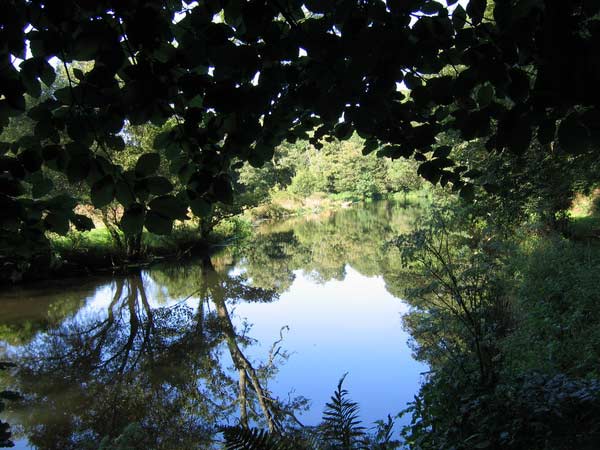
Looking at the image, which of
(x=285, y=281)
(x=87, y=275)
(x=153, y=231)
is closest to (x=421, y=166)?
(x=153, y=231)

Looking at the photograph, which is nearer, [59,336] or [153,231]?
[153,231]

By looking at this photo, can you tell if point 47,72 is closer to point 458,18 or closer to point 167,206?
point 167,206

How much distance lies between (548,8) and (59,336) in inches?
357

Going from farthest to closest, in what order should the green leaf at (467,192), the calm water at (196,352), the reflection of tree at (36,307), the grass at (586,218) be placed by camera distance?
the grass at (586,218)
the reflection of tree at (36,307)
the calm water at (196,352)
the green leaf at (467,192)

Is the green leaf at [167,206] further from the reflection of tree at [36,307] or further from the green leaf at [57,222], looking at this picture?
the reflection of tree at [36,307]

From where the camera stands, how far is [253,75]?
28.4 inches

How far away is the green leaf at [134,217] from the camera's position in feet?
2.58

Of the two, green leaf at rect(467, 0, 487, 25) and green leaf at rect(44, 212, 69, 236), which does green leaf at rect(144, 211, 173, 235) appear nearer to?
green leaf at rect(44, 212, 69, 236)

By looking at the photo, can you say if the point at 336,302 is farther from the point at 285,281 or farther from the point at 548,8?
the point at 548,8

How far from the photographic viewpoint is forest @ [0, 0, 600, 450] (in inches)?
28.5

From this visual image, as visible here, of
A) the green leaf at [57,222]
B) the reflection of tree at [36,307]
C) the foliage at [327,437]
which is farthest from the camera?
the reflection of tree at [36,307]

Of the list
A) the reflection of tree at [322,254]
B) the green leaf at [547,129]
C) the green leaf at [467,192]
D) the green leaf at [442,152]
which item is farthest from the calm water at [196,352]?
the green leaf at [547,129]

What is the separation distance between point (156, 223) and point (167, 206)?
0.04 m

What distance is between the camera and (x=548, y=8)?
65 centimetres
